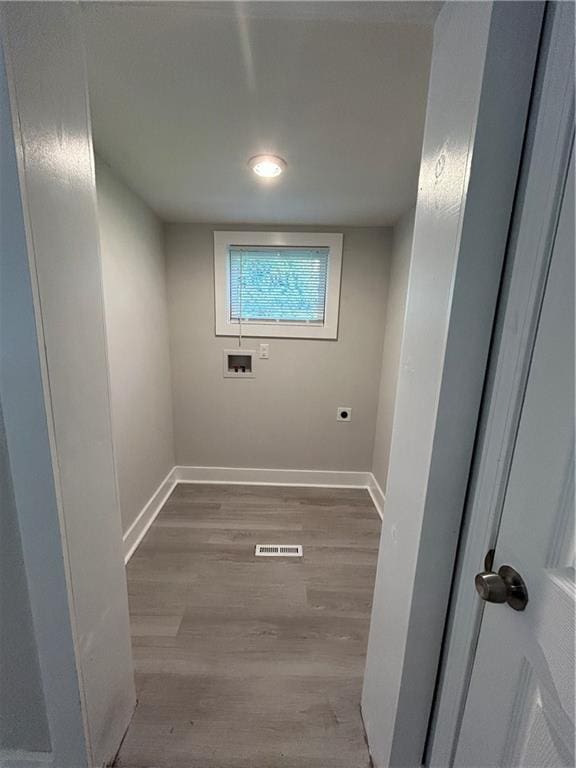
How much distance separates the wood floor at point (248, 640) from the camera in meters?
0.97

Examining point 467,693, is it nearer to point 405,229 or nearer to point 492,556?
point 492,556

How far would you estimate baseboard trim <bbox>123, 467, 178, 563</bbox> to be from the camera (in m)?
1.80

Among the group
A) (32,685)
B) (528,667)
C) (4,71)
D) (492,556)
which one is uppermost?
(4,71)

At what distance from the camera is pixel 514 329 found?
534 mm

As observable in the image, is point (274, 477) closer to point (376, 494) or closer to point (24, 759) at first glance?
point (376, 494)

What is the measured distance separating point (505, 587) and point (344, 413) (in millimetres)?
2061

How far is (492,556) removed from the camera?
58 cm

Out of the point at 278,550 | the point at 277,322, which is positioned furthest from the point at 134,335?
the point at 278,550

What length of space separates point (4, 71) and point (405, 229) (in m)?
2.04

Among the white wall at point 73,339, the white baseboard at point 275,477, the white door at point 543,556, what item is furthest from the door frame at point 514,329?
the white baseboard at point 275,477

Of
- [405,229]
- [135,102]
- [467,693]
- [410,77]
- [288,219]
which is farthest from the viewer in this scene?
[288,219]

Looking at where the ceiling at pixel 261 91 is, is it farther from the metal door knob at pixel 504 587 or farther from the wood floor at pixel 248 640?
the wood floor at pixel 248 640

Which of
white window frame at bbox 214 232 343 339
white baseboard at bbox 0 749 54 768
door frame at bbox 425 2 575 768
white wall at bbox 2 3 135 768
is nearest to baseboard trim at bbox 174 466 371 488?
white window frame at bbox 214 232 343 339

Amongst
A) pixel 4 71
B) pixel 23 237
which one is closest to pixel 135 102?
pixel 4 71
